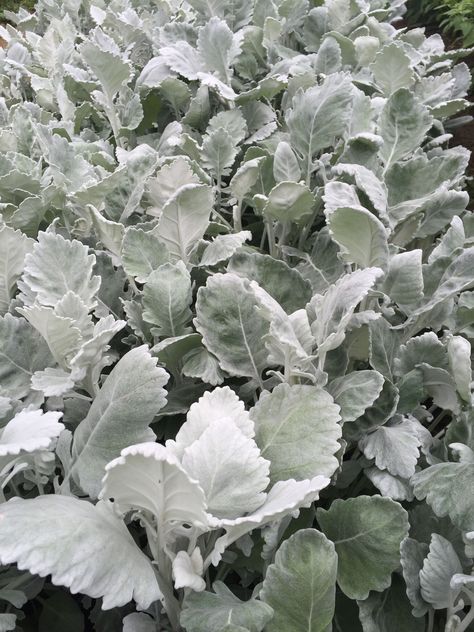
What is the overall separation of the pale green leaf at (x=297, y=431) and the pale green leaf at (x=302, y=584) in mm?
92

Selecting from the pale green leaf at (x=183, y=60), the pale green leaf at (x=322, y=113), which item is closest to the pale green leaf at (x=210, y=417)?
the pale green leaf at (x=322, y=113)

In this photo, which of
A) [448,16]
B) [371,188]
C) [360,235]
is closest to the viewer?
[360,235]

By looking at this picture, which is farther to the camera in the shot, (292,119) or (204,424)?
(292,119)

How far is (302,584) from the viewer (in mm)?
728

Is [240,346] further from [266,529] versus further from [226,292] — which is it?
[266,529]

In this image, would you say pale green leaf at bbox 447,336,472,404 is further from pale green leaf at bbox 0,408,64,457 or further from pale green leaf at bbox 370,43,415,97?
pale green leaf at bbox 370,43,415,97

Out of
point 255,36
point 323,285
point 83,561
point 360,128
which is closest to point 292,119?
point 360,128

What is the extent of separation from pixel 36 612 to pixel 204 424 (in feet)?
1.65

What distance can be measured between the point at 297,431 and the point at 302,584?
0.62 feet

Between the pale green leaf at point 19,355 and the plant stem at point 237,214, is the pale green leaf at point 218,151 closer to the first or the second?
the plant stem at point 237,214

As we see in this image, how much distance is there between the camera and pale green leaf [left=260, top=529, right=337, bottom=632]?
0.72m

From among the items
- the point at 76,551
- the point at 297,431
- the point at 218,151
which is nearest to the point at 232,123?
the point at 218,151

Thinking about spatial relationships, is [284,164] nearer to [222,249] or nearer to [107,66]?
[222,249]

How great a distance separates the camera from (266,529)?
2.81ft
